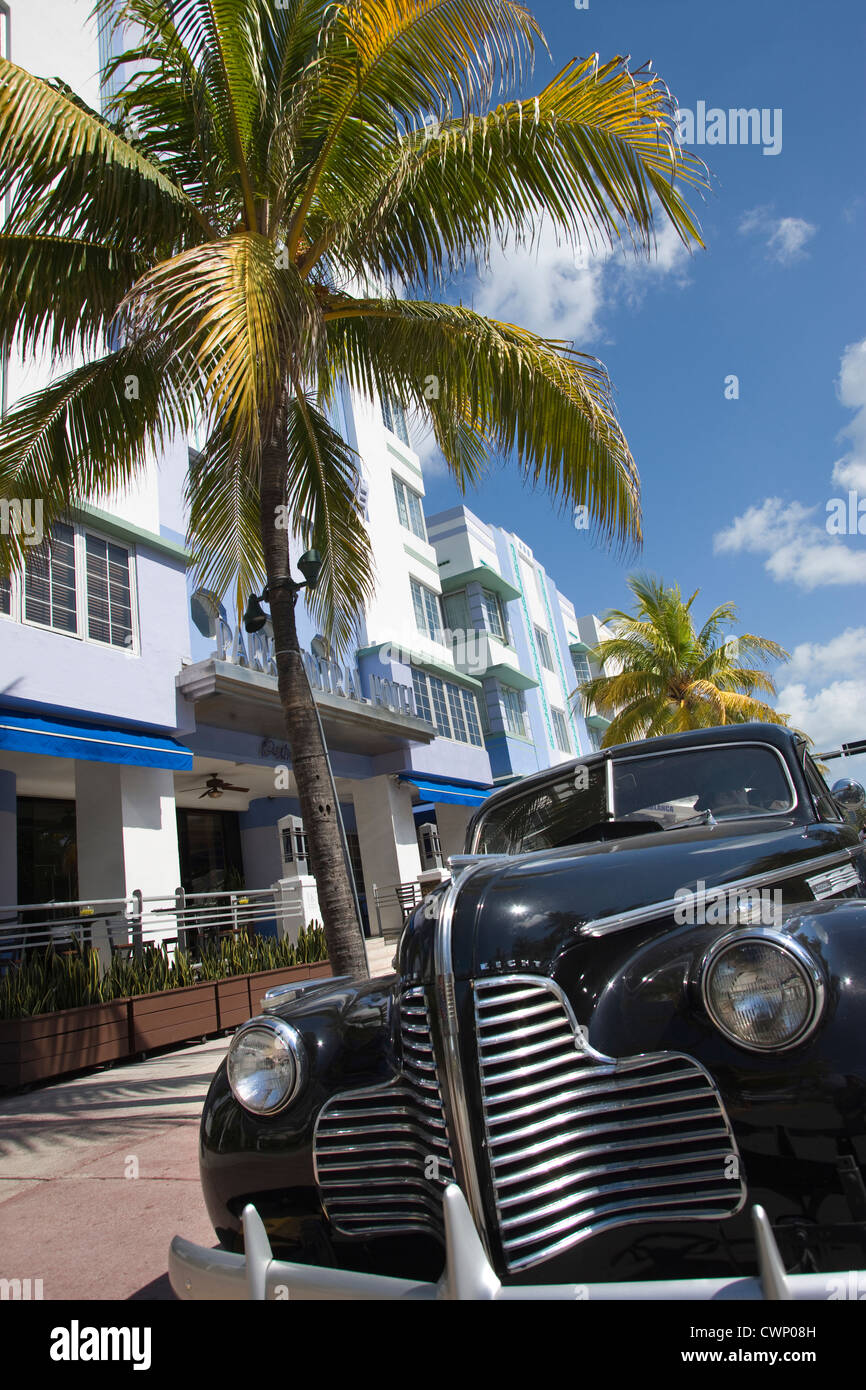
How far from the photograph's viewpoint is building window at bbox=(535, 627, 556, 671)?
102ft

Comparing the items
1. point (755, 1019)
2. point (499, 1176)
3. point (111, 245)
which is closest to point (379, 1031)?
point (499, 1176)

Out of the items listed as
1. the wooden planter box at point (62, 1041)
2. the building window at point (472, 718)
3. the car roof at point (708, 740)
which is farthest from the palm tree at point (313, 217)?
the building window at point (472, 718)

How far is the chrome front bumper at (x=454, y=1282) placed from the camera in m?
1.42

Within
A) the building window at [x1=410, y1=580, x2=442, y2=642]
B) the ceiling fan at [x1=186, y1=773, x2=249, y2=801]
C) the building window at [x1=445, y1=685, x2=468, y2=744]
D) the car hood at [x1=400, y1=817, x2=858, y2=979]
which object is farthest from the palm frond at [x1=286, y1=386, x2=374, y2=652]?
the building window at [x1=410, y1=580, x2=442, y2=642]

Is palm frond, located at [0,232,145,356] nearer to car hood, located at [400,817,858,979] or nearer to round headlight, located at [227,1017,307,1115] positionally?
round headlight, located at [227,1017,307,1115]

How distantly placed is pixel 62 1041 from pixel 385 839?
9825 mm

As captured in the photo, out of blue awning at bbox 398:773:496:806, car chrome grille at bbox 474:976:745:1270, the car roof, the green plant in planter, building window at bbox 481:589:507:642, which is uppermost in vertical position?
building window at bbox 481:589:507:642

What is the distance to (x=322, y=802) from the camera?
20.4 ft

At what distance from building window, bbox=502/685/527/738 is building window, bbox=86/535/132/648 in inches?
580

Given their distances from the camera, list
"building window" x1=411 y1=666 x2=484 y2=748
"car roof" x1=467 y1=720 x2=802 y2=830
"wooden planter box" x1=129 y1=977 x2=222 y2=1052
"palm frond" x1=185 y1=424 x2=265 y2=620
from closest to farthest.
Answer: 1. "car roof" x1=467 y1=720 x2=802 y2=830
2. "wooden planter box" x1=129 y1=977 x2=222 y2=1052
3. "palm frond" x1=185 y1=424 x2=265 y2=620
4. "building window" x1=411 y1=666 x2=484 y2=748

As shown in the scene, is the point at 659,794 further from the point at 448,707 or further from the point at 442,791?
the point at 448,707

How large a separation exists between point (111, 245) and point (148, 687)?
6134 millimetres
